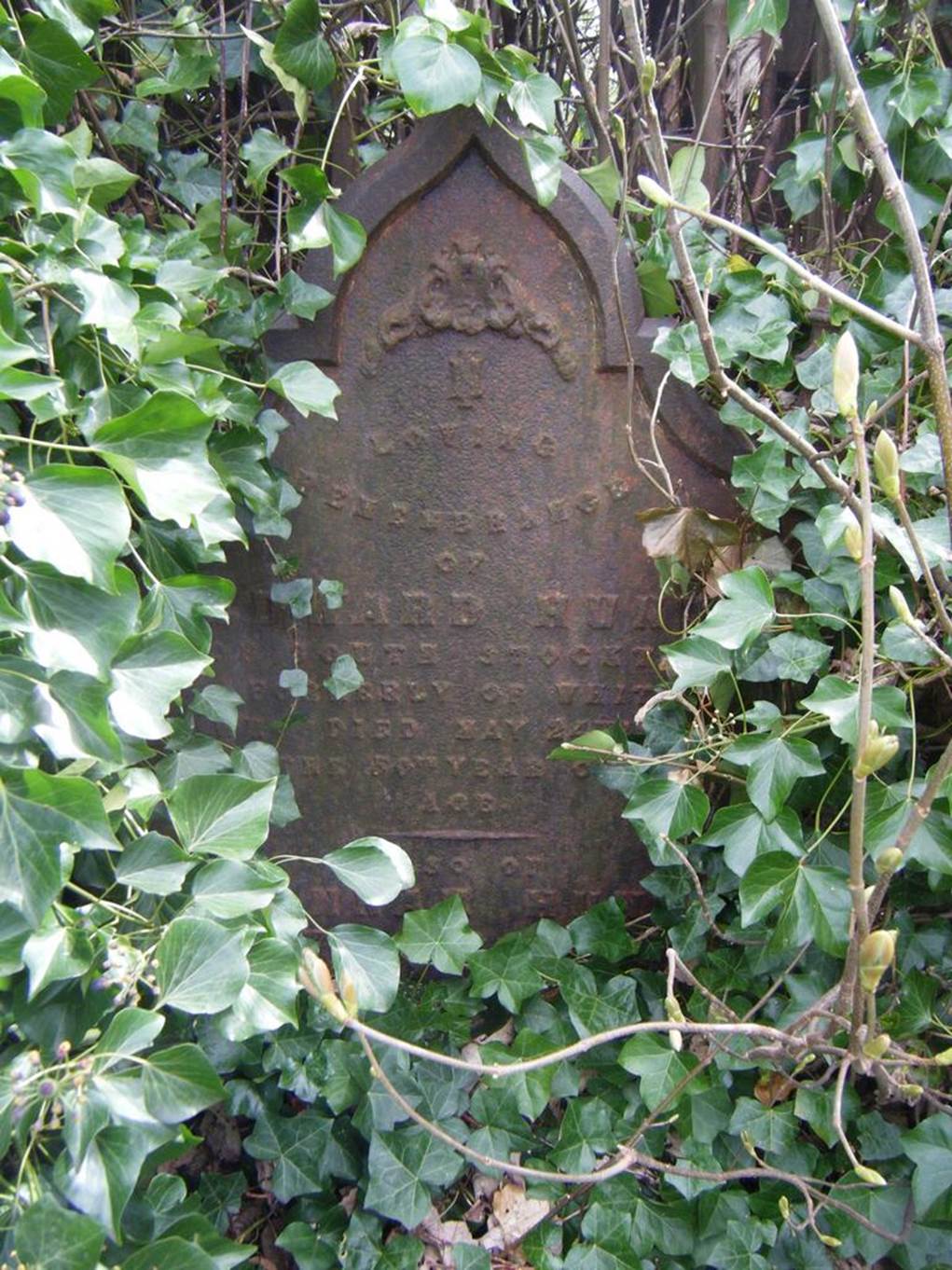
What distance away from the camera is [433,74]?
1178 millimetres

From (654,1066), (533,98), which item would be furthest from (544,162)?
(654,1066)

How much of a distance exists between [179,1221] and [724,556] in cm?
102

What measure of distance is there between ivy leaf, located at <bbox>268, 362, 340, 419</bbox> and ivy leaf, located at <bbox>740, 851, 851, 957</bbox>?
773mm

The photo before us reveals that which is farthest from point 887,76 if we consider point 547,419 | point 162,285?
point 162,285

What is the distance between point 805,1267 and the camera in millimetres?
1276

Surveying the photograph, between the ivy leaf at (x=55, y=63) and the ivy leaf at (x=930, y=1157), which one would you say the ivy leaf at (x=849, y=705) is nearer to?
the ivy leaf at (x=930, y=1157)

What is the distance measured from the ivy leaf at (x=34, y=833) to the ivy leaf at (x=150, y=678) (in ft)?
0.32

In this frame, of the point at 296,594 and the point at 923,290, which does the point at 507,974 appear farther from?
the point at 923,290

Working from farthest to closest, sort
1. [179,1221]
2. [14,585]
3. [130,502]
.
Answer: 1. [130,502]
2. [179,1221]
3. [14,585]

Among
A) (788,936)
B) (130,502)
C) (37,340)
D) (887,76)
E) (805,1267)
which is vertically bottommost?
(805,1267)

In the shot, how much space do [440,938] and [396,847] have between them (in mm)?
317

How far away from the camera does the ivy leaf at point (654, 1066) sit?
1.31m

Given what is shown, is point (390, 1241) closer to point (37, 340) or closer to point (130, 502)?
point (130, 502)

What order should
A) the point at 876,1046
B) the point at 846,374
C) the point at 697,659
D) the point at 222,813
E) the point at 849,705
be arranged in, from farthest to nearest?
1. the point at 697,659
2. the point at 849,705
3. the point at 222,813
4. the point at 876,1046
5. the point at 846,374
